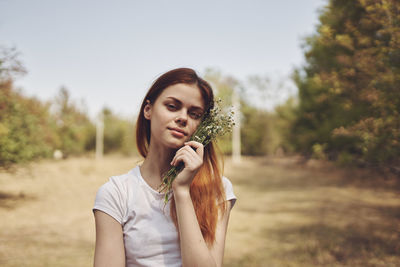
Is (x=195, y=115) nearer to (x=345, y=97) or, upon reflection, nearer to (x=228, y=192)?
(x=228, y=192)

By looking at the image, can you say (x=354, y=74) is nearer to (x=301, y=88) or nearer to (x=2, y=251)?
(x=2, y=251)

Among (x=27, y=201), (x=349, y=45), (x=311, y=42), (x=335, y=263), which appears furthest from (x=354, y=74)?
(x=27, y=201)

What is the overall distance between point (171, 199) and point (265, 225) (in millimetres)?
7795

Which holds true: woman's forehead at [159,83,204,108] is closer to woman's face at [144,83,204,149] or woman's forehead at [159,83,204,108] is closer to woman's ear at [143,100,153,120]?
woman's face at [144,83,204,149]

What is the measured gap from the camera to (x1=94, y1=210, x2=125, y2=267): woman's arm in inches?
63.9

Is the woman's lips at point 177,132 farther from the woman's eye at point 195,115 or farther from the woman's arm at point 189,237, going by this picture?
the woman's arm at point 189,237

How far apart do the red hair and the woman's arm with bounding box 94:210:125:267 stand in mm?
297

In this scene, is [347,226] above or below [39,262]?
below

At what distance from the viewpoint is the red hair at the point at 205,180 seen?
1841mm

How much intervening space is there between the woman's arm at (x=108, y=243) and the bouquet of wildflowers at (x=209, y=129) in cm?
29

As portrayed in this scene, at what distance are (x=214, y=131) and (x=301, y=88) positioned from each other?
17130 millimetres

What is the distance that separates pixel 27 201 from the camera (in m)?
11.4

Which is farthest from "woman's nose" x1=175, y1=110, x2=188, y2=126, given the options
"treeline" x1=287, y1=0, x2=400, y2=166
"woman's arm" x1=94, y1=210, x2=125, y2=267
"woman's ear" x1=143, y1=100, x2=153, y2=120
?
"treeline" x1=287, y1=0, x2=400, y2=166

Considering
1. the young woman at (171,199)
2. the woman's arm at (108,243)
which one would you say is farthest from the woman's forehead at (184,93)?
the woman's arm at (108,243)
